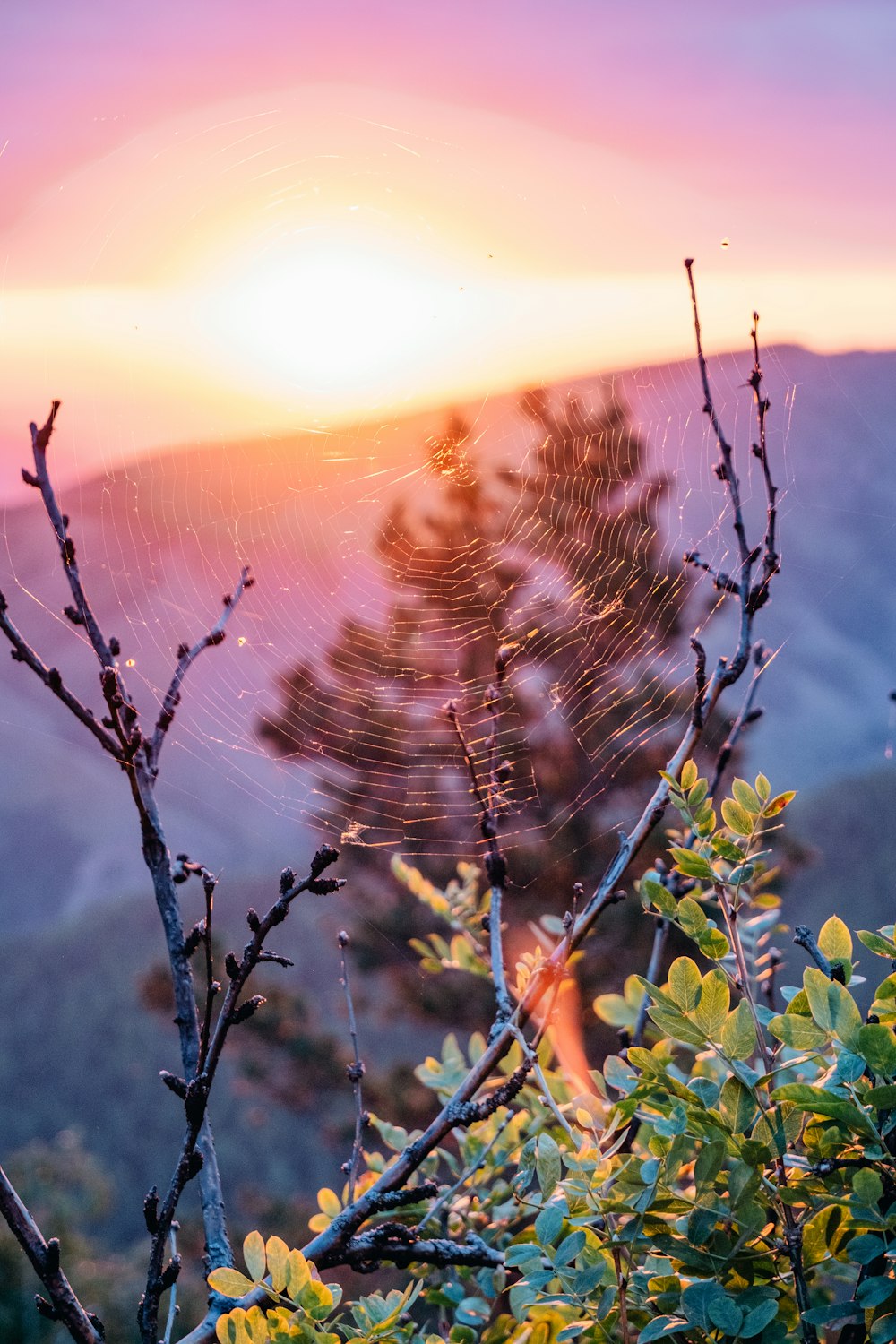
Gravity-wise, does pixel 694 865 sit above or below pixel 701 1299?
above

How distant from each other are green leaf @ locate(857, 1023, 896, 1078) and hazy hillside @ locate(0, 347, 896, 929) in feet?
4.39

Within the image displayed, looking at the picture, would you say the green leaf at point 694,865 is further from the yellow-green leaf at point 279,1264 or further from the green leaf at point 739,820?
the yellow-green leaf at point 279,1264

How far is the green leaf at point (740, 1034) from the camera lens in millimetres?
727

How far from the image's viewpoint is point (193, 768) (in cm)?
1230

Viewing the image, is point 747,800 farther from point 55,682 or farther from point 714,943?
point 55,682

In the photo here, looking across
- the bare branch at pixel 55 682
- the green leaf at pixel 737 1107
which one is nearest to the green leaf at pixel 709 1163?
the green leaf at pixel 737 1107

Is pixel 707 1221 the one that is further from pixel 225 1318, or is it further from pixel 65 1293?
pixel 65 1293

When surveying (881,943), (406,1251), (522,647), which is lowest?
(406,1251)

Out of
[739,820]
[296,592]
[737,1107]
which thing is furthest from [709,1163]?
[296,592]

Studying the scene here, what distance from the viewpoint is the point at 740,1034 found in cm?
73

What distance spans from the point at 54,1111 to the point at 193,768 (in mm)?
3874

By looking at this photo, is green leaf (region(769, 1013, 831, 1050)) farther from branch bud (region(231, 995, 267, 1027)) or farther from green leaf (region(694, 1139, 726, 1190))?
branch bud (region(231, 995, 267, 1027))

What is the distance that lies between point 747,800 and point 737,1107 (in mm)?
253

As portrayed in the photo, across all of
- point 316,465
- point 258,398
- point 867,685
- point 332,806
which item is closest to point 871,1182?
point 258,398
